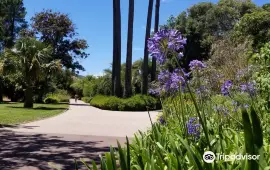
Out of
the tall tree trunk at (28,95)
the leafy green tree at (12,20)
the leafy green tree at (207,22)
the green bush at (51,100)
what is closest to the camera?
the tall tree trunk at (28,95)

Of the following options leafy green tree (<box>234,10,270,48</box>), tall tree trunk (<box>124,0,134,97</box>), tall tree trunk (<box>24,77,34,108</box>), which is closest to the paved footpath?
tall tree trunk (<box>124,0,134,97</box>)

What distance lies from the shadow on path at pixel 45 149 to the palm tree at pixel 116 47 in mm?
14227

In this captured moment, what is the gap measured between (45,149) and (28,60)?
17.0 metres

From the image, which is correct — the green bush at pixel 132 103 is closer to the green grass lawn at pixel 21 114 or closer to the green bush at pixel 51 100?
the green grass lawn at pixel 21 114

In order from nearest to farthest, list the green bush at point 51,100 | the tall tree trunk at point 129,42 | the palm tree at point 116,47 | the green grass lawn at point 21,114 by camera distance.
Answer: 1. the green grass lawn at point 21,114
2. the tall tree trunk at point 129,42
3. the palm tree at point 116,47
4. the green bush at point 51,100

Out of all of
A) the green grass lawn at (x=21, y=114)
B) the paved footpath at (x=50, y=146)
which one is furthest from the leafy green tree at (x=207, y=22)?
the paved footpath at (x=50, y=146)

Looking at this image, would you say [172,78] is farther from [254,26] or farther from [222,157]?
[254,26]

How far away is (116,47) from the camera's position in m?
24.1

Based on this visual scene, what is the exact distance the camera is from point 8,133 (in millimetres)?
10156

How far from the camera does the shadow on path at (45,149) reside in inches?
243

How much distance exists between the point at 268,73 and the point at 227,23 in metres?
37.8

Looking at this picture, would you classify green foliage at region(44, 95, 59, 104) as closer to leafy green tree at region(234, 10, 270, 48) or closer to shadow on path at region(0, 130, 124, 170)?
leafy green tree at region(234, 10, 270, 48)

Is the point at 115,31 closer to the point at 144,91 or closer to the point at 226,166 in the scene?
the point at 144,91

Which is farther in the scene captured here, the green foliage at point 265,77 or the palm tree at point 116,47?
the palm tree at point 116,47
